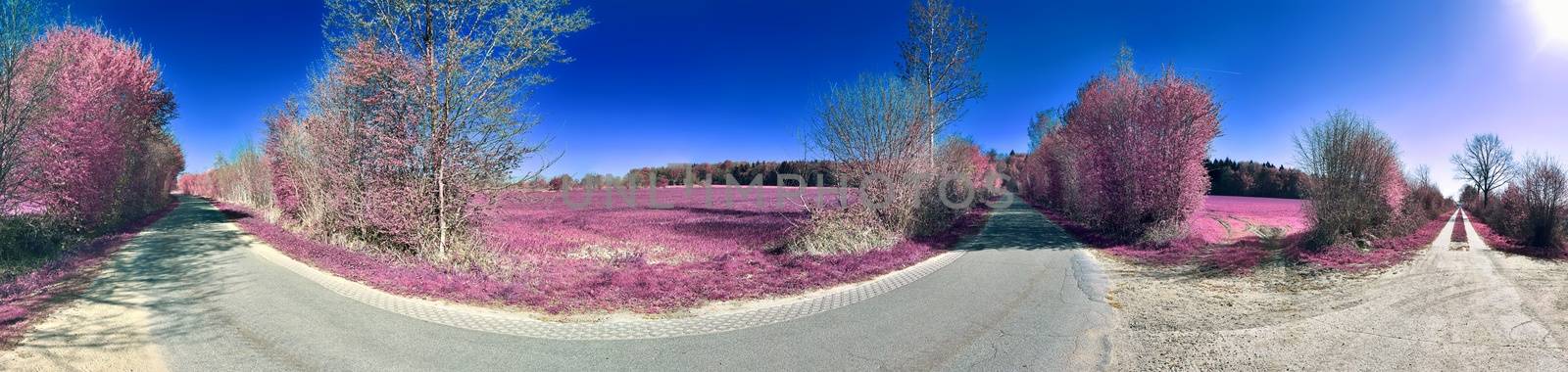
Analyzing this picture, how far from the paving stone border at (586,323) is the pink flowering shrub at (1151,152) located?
323 inches

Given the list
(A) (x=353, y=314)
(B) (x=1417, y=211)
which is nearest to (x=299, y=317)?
(A) (x=353, y=314)

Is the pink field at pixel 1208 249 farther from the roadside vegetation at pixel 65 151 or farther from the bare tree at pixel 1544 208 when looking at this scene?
the roadside vegetation at pixel 65 151

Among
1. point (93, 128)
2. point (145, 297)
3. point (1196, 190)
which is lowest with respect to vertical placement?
point (145, 297)

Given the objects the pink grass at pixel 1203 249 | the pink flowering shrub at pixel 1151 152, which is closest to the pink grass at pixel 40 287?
the pink grass at pixel 1203 249

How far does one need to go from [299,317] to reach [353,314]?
44 centimetres

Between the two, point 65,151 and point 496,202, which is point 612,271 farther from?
point 65,151

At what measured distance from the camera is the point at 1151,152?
424 inches

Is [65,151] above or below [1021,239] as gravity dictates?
above

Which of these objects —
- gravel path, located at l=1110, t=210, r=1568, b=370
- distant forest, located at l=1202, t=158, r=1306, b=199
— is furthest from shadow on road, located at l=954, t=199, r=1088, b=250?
distant forest, located at l=1202, t=158, r=1306, b=199

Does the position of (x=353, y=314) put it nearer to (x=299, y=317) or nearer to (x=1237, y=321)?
(x=299, y=317)

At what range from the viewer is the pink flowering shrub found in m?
10.5

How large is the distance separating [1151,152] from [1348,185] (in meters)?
3.50

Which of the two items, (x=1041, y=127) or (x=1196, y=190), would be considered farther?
(x=1041, y=127)

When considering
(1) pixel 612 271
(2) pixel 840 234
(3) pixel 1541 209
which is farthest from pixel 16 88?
(3) pixel 1541 209
